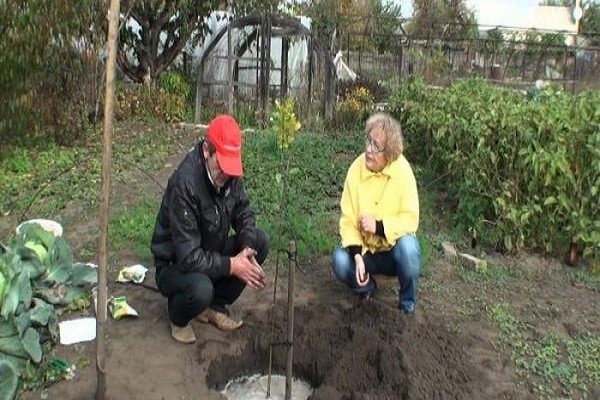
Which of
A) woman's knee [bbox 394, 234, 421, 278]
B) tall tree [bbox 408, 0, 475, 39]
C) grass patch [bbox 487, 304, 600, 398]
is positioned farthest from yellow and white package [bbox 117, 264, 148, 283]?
tall tree [bbox 408, 0, 475, 39]

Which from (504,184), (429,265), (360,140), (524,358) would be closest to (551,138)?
(504,184)

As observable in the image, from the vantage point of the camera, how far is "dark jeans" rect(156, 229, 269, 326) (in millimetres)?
3622

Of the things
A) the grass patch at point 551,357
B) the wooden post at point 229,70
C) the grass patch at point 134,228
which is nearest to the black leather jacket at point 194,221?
the grass patch at point 134,228

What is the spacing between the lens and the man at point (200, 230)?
11.6 feet

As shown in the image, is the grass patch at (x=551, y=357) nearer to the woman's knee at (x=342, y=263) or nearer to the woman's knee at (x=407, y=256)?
the woman's knee at (x=407, y=256)

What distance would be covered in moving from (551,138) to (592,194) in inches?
20.2

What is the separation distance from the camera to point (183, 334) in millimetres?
3900

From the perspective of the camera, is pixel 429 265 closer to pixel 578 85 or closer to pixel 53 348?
pixel 53 348

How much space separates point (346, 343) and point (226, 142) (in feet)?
4.57

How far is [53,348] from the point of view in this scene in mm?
3771

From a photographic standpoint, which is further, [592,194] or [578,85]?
[578,85]

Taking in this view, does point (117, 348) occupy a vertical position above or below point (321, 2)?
below

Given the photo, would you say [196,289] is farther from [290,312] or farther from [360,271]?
[360,271]

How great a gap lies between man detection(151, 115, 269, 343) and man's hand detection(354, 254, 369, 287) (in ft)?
2.14
